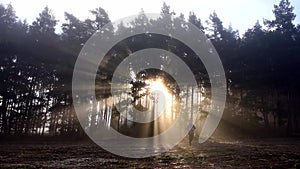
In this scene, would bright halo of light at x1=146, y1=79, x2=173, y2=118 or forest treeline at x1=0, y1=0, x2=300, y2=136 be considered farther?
bright halo of light at x1=146, y1=79, x2=173, y2=118

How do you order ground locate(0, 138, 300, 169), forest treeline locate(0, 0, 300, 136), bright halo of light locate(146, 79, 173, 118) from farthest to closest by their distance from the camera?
bright halo of light locate(146, 79, 173, 118) → forest treeline locate(0, 0, 300, 136) → ground locate(0, 138, 300, 169)

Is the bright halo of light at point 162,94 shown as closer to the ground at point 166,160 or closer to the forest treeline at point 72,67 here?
the forest treeline at point 72,67

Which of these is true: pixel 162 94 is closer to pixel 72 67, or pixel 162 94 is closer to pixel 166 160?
pixel 72 67

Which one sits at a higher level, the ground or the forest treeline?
the forest treeline

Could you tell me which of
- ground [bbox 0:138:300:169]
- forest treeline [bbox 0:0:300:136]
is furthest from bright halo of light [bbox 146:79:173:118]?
ground [bbox 0:138:300:169]

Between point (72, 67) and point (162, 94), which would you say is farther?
point (162, 94)

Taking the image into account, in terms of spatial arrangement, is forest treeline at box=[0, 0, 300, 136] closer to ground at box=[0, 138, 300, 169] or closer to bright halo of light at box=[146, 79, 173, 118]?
bright halo of light at box=[146, 79, 173, 118]

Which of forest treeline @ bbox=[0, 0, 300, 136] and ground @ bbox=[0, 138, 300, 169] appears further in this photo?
forest treeline @ bbox=[0, 0, 300, 136]

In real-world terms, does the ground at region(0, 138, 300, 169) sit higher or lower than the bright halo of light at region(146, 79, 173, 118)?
lower

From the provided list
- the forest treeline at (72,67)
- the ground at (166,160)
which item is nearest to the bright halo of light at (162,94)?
the forest treeline at (72,67)

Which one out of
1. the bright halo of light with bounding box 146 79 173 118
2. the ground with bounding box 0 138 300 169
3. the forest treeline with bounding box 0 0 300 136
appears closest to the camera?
the ground with bounding box 0 138 300 169

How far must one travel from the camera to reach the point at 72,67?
3372 centimetres

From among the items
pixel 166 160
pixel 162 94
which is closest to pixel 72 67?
pixel 162 94

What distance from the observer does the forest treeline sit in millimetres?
35188
